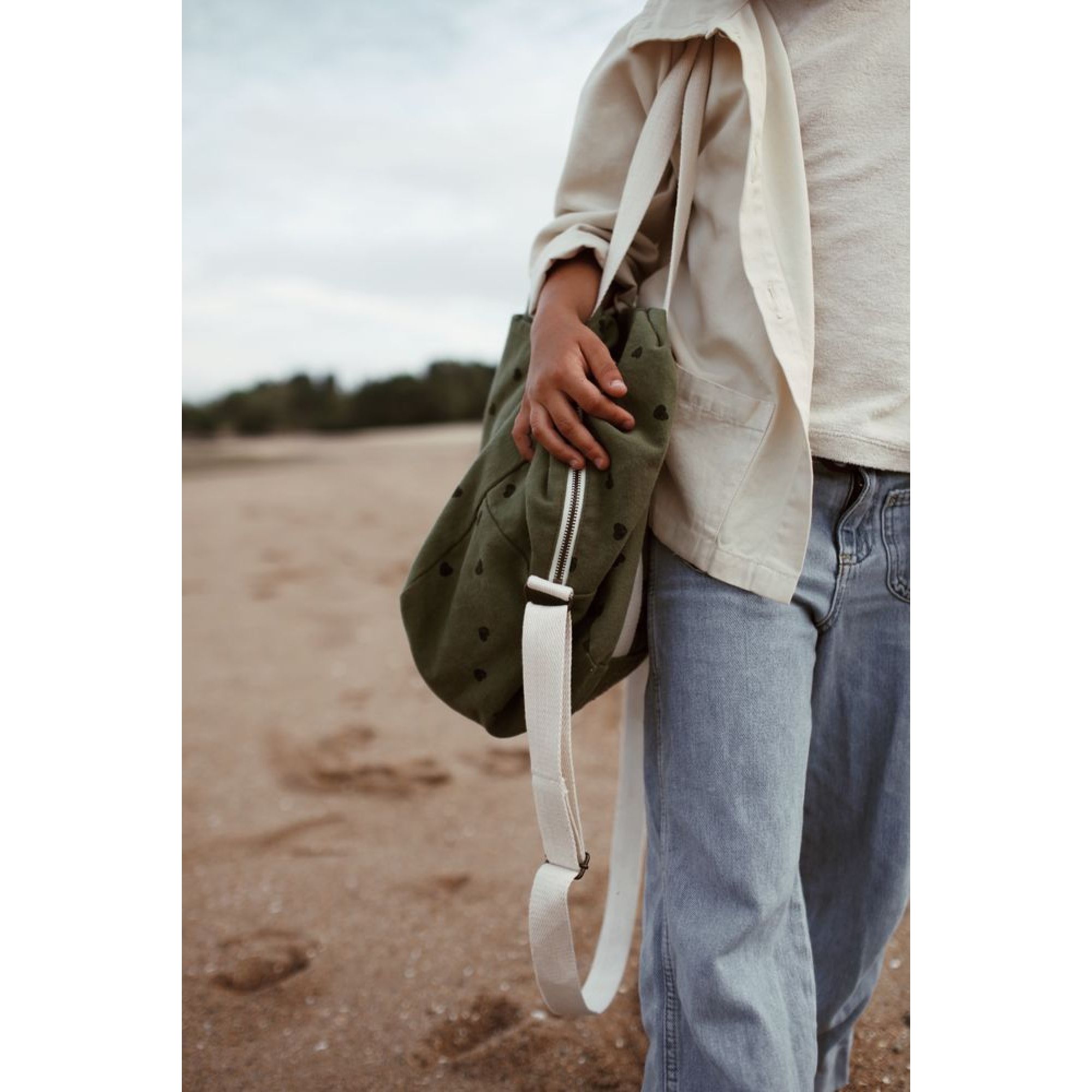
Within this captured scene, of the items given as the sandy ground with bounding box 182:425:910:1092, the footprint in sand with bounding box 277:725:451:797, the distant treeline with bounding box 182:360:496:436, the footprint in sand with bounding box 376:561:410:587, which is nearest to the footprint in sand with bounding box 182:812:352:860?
the sandy ground with bounding box 182:425:910:1092

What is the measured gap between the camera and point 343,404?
559 inches

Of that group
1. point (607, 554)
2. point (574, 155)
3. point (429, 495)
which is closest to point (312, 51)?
point (429, 495)

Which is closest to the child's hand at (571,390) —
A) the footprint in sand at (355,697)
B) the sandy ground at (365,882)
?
the sandy ground at (365,882)

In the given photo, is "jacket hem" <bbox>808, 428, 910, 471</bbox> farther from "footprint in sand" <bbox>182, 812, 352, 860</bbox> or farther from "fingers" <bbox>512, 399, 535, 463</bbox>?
"footprint in sand" <bbox>182, 812, 352, 860</bbox>

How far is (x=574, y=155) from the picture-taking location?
1162 mm

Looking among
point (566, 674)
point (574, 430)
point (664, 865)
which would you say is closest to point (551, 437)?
point (574, 430)

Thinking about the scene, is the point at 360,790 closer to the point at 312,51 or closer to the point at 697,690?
the point at 697,690

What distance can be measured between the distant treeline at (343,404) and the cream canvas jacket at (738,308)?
10.9m

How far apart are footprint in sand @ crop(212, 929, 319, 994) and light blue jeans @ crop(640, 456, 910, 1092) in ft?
3.48

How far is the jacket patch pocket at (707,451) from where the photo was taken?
1.03 meters

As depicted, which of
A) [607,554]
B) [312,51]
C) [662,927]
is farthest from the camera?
[312,51]

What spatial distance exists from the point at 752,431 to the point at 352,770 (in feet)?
7.22

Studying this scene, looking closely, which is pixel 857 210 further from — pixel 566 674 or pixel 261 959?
pixel 261 959
